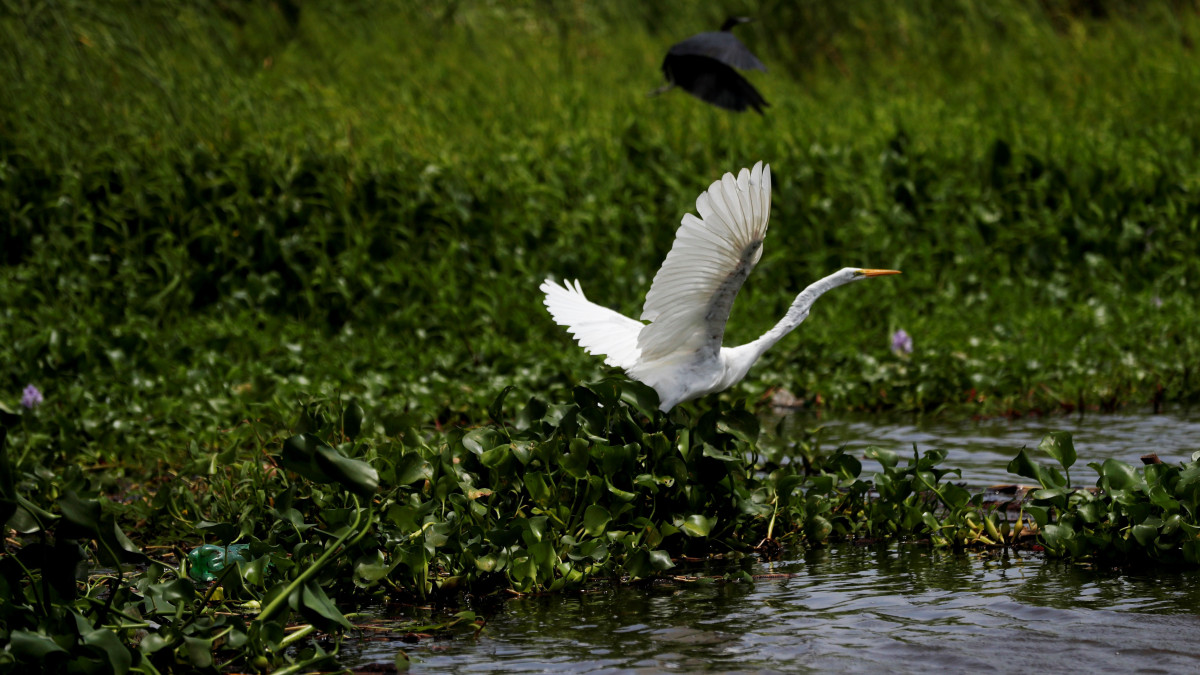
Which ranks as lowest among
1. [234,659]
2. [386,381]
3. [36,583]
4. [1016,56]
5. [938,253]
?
[234,659]

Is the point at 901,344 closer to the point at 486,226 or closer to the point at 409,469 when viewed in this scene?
the point at 486,226

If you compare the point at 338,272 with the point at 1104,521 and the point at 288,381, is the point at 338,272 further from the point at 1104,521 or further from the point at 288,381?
the point at 1104,521

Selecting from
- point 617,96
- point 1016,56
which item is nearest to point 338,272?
point 617,96

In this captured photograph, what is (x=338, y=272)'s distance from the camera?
7793 mm

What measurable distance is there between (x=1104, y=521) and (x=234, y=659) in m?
2.52

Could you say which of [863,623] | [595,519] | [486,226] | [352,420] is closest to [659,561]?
[595,519]

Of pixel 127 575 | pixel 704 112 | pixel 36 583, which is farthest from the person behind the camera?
pixel 704 112

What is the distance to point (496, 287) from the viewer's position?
24.8 feet

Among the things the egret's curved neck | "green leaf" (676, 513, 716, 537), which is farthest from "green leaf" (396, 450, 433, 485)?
the egret's curved neck

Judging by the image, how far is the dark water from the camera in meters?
3.04

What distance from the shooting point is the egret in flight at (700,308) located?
3873mm

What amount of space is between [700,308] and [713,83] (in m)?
2.11

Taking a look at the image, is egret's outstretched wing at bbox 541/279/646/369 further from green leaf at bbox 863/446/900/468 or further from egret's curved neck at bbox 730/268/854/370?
green leaf at bbox 863/446/900/468

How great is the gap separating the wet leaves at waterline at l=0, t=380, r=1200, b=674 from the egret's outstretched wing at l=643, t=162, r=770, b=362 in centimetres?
31
